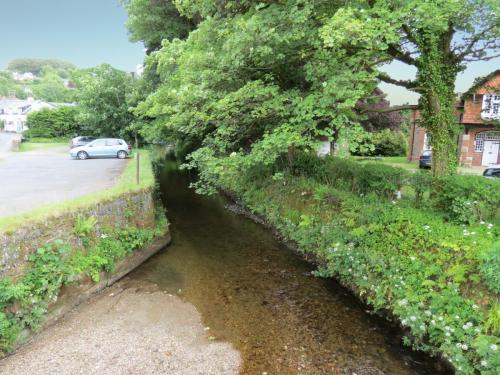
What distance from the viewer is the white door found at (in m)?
26.4

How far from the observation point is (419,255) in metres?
7.19

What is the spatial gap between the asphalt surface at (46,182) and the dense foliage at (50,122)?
73.3 ft

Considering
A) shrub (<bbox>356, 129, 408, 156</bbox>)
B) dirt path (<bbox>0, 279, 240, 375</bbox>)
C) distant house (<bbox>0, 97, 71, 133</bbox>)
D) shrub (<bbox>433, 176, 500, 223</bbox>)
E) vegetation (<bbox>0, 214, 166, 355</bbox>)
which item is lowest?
dirt path (<bbox>0, 279, 240, 375</bbox>)

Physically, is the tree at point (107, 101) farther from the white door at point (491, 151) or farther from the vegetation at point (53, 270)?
the white door at point (491, 151)

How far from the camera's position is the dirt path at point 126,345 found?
600cm

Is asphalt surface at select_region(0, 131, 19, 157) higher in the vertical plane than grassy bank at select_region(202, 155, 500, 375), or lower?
higher

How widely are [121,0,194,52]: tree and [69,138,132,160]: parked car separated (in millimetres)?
7938

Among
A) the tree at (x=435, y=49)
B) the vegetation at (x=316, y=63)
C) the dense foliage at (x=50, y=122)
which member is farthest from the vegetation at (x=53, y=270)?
the dense foliage at (x=50, y=122)

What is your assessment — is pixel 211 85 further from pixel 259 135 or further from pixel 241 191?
pixel 241 191

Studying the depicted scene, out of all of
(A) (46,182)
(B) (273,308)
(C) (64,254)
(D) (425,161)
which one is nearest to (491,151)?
(D) (425,161)

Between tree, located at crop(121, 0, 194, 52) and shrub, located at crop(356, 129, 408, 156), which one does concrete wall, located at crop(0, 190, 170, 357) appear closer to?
tree, located at crop(121, 0, 194, 52)

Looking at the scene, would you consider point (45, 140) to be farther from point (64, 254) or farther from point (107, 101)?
point (64, 254)

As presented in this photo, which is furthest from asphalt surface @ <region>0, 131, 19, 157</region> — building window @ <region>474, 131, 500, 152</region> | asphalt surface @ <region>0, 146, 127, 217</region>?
building window @ <region>474, 131, 500, 152</region>

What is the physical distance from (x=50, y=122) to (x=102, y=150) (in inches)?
856
